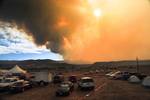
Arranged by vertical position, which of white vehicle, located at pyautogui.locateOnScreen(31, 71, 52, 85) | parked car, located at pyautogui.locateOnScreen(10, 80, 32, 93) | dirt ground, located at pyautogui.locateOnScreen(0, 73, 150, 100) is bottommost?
dirt ground, located at pyautogui.locateOnScreen(0, 73, 150, 100)

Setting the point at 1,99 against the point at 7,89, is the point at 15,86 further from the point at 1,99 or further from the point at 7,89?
the point at 1,99

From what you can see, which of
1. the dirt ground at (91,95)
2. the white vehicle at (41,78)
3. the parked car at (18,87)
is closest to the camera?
the dirt ground at (91,95)

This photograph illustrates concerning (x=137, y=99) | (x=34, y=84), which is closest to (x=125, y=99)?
(x=137, y=99)

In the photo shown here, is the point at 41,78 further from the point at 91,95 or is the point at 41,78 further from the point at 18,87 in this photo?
the point at 91,95

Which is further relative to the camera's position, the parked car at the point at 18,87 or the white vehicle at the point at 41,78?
the white vehicle at the point at 41,78

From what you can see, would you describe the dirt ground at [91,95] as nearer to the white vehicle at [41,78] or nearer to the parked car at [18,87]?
the parked car at [18,87]

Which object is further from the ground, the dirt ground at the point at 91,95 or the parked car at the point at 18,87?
the parked car at the point at 18,87

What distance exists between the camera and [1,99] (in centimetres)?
3691

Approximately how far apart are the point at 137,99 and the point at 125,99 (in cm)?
157

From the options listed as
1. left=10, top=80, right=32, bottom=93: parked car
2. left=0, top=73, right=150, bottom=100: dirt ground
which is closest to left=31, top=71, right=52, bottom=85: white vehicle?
left=10, top=80, right=32, bottom=93: parked car

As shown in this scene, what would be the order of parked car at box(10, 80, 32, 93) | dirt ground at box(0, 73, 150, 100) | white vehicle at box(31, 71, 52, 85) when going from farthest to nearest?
white vehicle at box(31, 71, 52, 85), parked car at box(10, 80, 32, 93), dirt ground at box(0, 73, 150, 100)

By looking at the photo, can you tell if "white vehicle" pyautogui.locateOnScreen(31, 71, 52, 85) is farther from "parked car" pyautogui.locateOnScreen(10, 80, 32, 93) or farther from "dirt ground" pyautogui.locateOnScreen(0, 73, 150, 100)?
"dirt ground" pyautogui.locateOnScreen(0, 73, 150, 100)

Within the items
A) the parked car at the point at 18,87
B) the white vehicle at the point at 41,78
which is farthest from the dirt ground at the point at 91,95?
the white vehicle at the point at 41,78

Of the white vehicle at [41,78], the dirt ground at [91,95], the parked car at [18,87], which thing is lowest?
the dirt ground at [91,95]
